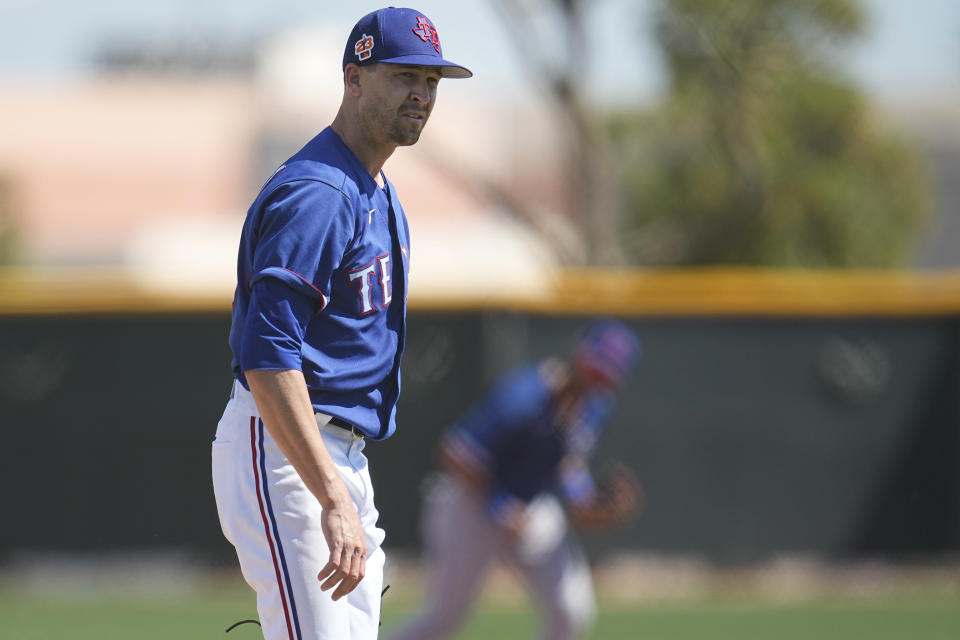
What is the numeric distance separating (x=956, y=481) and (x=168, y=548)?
6540mm

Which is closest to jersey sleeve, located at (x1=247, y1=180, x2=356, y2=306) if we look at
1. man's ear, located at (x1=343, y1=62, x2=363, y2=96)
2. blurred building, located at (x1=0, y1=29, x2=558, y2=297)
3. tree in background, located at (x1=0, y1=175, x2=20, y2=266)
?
man's ear, located at (x1=343, y1=62, x2=363, y2=96)

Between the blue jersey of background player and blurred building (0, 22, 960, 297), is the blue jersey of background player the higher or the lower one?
the higher one

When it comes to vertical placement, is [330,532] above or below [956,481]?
above

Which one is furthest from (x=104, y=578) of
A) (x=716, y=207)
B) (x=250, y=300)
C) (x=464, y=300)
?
(x=716, y=207)

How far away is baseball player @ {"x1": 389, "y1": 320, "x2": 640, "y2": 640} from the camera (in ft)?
25.6

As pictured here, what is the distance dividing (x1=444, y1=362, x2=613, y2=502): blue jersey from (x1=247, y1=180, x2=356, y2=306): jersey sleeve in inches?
161

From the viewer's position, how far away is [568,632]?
789 centimetres

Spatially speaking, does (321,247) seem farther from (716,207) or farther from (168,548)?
(716,207)

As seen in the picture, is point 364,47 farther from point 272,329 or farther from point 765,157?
point 765,157

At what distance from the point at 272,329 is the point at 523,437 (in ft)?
14.1

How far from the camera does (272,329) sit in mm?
3812

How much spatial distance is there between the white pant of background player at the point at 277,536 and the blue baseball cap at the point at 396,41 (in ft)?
3.05

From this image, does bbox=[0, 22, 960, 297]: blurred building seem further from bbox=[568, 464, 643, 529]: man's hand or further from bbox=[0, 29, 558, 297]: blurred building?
bbox=[568, 464, 643, 529]: man's hand

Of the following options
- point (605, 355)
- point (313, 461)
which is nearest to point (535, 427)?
point (605, 355)
